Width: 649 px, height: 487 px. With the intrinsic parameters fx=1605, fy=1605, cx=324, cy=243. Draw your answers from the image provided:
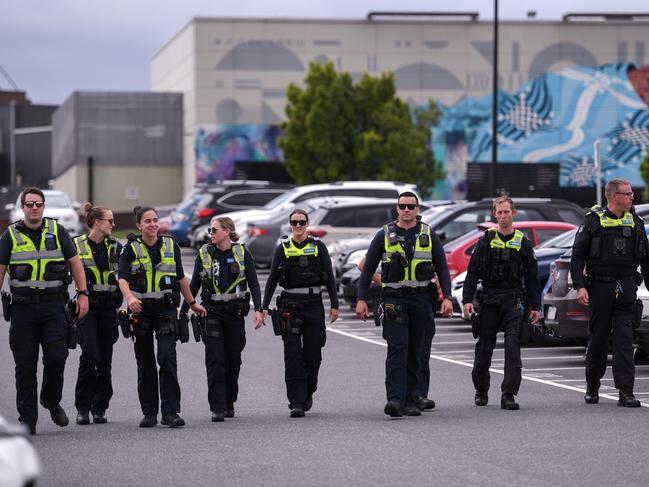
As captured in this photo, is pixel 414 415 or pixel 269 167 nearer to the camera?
pixel 414 415

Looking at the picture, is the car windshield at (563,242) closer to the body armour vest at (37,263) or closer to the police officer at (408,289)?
the police officer at (408,289)

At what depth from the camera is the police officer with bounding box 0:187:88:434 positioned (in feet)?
37.6

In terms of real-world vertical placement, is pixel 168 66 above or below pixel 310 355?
above

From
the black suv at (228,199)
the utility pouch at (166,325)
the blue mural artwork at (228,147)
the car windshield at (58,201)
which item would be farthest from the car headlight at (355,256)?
the blue mural artwork at (228,147)

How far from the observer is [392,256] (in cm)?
1260

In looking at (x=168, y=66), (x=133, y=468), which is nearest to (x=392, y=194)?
(x=133, y=468)

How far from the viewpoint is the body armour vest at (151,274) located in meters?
11.9

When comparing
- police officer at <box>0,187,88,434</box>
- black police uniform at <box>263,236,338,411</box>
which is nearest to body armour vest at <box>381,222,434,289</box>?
black police uniform at <box>263,236,338,411</box>

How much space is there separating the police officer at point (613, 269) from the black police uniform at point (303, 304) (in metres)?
2.10

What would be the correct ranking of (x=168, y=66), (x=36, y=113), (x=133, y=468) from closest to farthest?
1. (x=133, y=468)
2. (x=168, y=66)
3. (x=36, y=113)

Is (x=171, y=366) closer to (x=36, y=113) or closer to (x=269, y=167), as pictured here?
(x=269, y=167)

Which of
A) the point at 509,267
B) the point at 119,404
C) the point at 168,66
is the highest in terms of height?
the point at 168,66

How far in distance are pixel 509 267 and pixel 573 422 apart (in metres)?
1.62

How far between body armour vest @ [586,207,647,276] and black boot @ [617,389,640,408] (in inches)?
38.5
